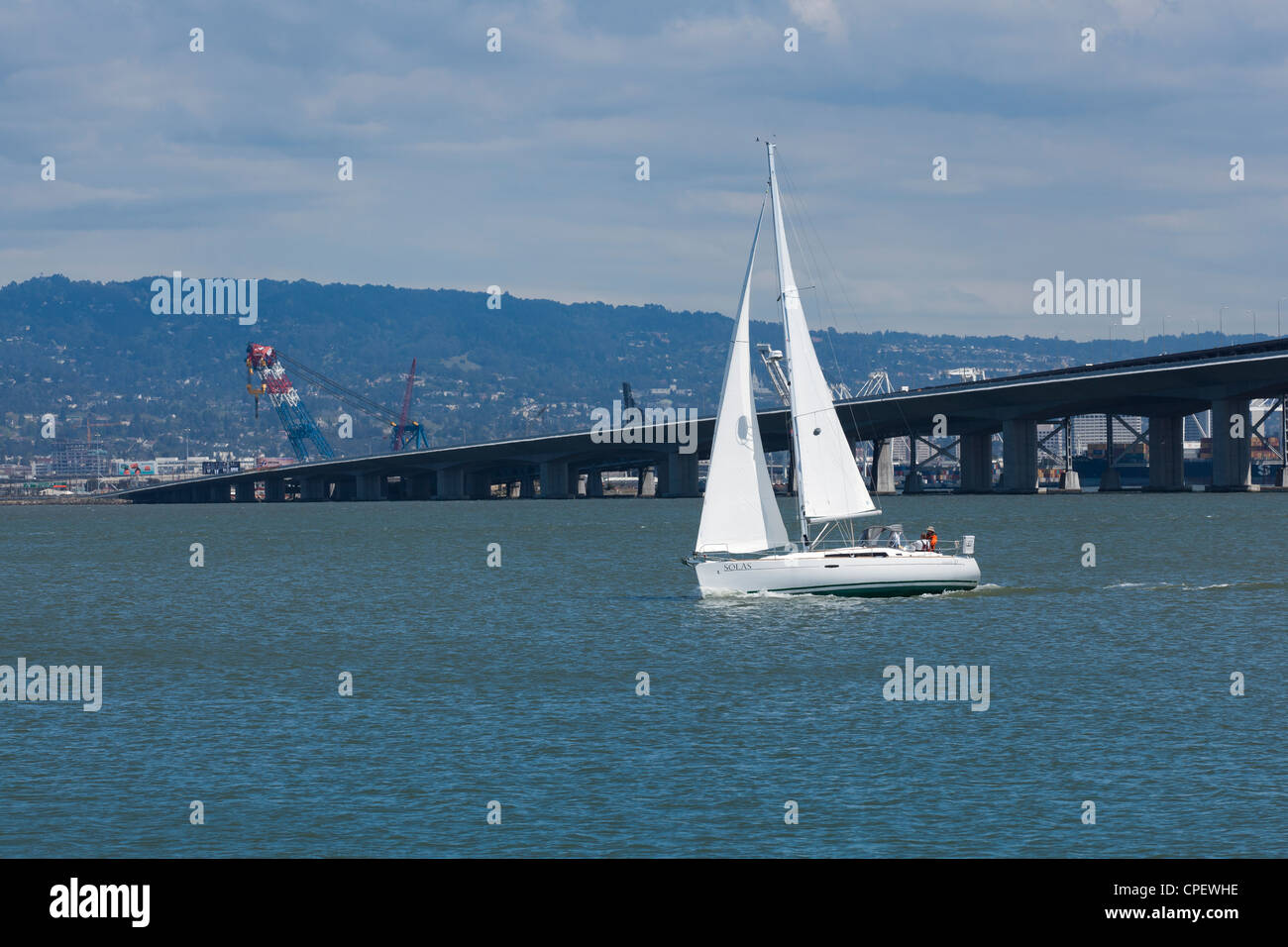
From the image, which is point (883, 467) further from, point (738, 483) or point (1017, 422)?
point (738, 483)

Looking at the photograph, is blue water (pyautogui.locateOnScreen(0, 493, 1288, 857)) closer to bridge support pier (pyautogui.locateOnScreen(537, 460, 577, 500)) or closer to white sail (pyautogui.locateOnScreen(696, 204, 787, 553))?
white sail (pyautogui.locateOnScreen(696, 204, 787, 553))

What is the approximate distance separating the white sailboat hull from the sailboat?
26 mm

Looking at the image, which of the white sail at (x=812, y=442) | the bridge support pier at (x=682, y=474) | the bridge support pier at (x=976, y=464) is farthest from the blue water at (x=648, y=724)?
the bridge support pier at (x=682, y=474)

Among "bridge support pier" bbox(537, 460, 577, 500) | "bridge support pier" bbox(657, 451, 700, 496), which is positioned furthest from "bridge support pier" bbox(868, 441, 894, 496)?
"bridge support pier" bbox(537, 460, 577, 500)

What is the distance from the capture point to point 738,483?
42406mm

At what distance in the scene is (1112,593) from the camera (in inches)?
→ 1938

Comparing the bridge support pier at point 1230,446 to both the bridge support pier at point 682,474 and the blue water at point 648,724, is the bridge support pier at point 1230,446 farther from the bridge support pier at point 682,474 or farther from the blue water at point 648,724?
the blue water at point 648,724

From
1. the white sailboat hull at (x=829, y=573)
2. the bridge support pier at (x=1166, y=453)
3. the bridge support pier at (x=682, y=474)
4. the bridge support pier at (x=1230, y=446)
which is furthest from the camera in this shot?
the bridge support pier at (x=682, y=474)

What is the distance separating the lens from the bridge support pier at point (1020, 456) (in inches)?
6048

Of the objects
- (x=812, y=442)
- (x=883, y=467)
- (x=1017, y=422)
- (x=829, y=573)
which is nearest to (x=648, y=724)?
(x=829, y=573)

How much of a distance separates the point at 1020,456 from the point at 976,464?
34.4 ft

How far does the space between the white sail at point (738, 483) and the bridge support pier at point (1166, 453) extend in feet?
409

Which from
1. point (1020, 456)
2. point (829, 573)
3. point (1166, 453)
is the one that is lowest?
point (829, 573)
